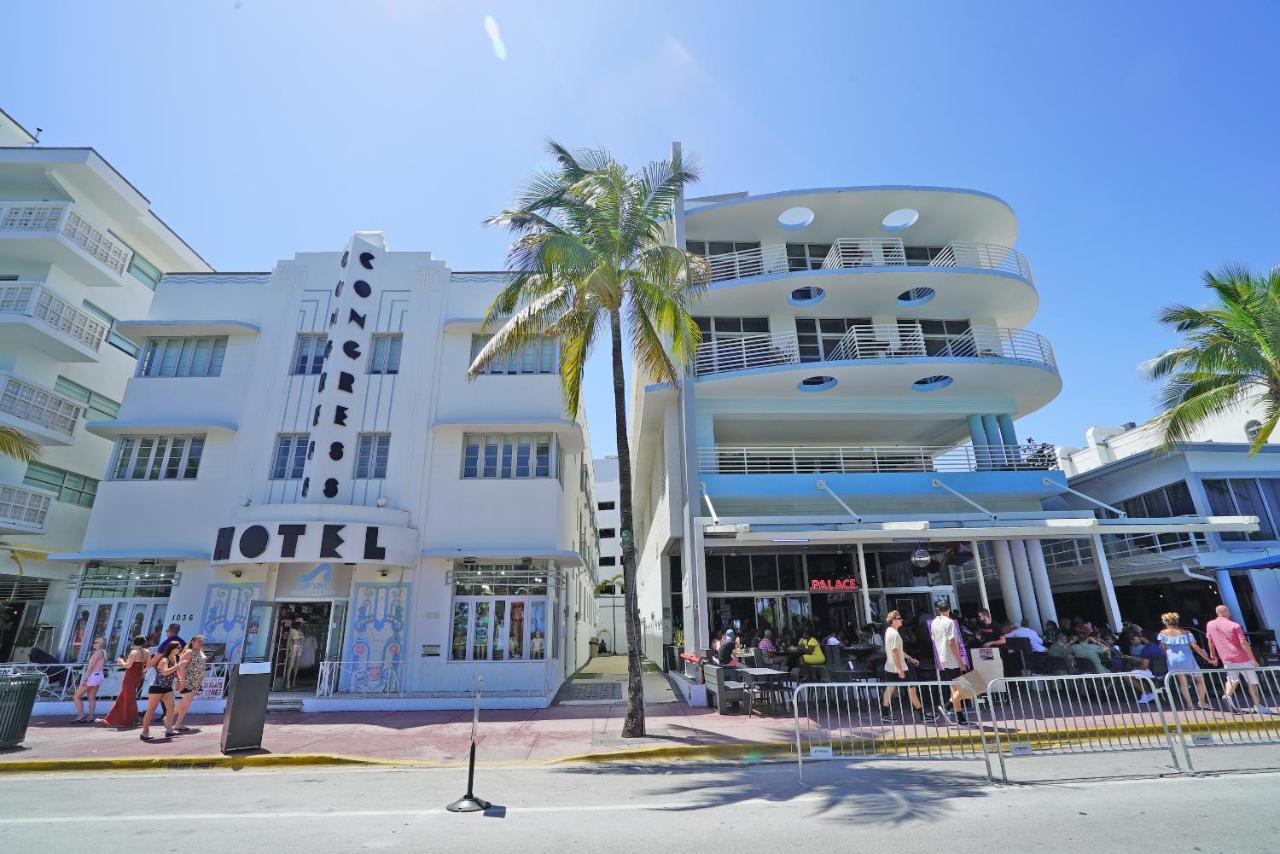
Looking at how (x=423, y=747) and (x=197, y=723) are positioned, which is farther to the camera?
(x=197, y=723)

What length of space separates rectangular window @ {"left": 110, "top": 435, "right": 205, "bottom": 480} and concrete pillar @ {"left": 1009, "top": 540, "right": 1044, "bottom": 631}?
23.8 meters

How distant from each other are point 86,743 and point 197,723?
2574 mm

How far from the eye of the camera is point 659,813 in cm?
616

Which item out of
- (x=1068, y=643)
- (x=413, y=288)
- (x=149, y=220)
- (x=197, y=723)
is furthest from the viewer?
(x=149, y=220)

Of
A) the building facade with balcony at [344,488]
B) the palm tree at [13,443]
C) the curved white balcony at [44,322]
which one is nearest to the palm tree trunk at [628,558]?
the building facade with balcony at [344,488]

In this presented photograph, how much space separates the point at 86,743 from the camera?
10.4 m

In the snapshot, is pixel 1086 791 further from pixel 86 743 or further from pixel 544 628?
pixel 86 743

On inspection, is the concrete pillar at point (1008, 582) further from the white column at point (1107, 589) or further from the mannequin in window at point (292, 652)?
the mannequin in window at point (292, 652)

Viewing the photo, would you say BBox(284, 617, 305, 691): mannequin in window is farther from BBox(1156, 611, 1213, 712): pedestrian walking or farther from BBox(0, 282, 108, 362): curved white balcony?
BBox(1156, 611, 1213, 712): pedestrian walking

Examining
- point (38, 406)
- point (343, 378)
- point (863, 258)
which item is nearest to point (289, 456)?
point (343, 378)

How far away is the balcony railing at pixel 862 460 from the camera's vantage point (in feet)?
59.9

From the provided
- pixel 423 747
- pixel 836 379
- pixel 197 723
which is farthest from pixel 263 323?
pixel 836 379

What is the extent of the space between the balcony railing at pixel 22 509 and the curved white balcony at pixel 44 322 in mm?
5076

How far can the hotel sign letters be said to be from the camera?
1534 cm
